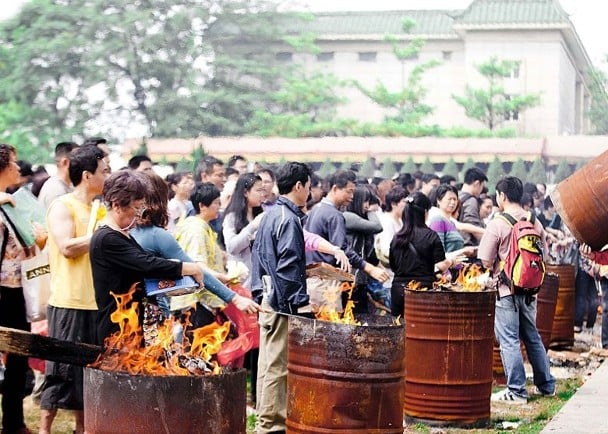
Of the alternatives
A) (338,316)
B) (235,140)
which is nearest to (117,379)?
(338,316)

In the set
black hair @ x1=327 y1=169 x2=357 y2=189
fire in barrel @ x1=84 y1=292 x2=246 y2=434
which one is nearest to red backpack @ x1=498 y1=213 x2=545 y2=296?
black hair @ x1=327 y1=169 x2=357 y2=189

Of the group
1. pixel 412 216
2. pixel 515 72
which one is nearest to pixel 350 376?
pixel 412 216

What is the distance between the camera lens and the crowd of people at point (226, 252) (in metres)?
5.28

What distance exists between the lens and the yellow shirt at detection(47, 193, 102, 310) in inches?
237

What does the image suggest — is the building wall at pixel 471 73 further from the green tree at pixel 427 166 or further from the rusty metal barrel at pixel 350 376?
the rusty metal barrel at pixel 350 376

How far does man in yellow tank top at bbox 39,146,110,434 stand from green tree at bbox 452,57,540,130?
37.4m

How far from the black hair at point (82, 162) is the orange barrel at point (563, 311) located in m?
6.79

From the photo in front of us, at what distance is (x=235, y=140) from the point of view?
106 feet

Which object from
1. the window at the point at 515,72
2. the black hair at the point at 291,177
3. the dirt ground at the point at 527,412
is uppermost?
the window at the point at 515,72

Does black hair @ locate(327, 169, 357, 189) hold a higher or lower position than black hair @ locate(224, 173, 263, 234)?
higher

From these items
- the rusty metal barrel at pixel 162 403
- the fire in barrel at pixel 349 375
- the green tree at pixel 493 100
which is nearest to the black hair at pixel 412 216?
the fire in barrel at pixel 349 375

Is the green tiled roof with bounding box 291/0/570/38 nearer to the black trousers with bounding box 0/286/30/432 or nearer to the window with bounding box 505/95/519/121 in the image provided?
the window with bounding box 505/95/519/121

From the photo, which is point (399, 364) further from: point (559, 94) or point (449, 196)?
point (559, 94)

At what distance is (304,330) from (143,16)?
34.6 metres
